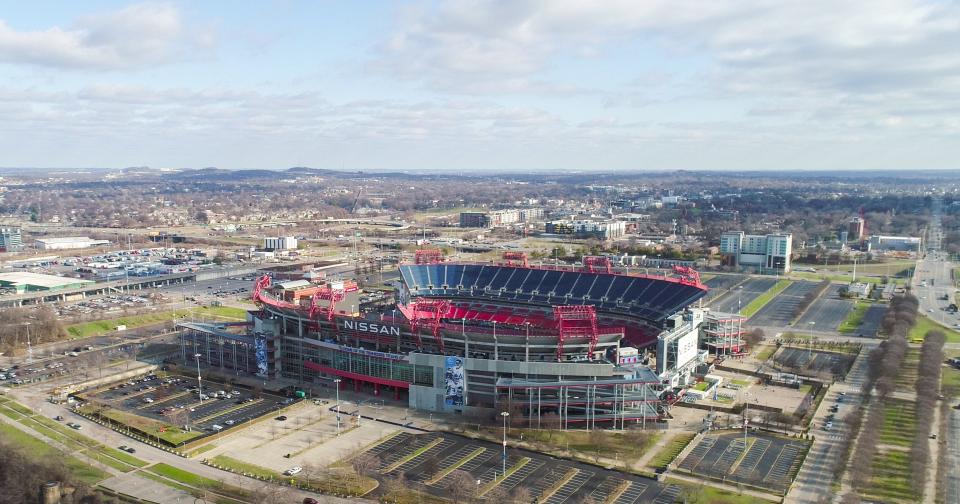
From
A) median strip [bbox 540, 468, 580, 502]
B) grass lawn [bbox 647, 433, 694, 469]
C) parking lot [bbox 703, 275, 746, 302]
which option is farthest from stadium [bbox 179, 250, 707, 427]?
parking lot [bbox 703, 275, 746, 302]

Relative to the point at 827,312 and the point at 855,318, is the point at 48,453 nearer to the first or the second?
the point at 855,318

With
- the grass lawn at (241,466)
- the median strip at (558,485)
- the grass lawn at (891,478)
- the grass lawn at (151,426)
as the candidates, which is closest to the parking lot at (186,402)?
the grass lawn at (151,426)

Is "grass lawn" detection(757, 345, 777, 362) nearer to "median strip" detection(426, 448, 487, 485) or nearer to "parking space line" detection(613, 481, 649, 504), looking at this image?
"parking space line" detection(613, 481, 649, 504)

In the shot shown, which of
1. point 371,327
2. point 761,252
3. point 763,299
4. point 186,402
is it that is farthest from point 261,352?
point 761,252

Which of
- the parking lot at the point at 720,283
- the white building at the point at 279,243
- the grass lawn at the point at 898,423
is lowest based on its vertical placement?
the grass lawn at the point at 898,423

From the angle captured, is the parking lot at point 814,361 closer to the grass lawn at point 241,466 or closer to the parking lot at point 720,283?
the parking lot at point 720,283

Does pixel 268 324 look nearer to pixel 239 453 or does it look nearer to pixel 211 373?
pixel 211 373
